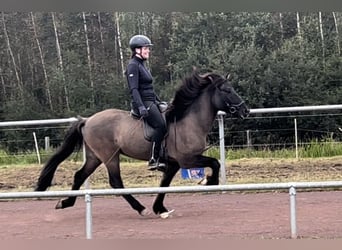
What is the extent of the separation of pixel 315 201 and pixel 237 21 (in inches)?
1008

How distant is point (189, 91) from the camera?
7.99 meters

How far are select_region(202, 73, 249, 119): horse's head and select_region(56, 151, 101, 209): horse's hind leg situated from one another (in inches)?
71.3

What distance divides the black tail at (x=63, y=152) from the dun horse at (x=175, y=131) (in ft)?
0.78

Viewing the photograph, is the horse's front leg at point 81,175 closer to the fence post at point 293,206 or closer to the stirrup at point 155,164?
the stirrup at point 155,164

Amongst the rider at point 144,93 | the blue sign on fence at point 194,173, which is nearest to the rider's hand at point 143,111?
the rider at point 144,93

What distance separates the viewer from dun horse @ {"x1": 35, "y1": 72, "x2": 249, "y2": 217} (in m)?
7.80

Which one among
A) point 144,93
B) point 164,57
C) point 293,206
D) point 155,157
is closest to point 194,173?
point 155,157

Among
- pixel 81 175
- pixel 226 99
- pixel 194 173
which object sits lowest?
pixel 194 173

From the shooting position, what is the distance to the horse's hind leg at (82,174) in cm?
818

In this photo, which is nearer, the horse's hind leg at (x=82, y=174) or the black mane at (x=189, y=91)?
the black mane at (x=189, y=91)

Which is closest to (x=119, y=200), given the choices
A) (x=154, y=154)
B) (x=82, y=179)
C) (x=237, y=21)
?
(x=82, y=179)

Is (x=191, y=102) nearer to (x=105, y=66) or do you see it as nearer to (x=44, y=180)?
(x=44, y=180)

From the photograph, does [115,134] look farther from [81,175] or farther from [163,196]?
[163,196]

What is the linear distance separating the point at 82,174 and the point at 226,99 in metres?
2.17
